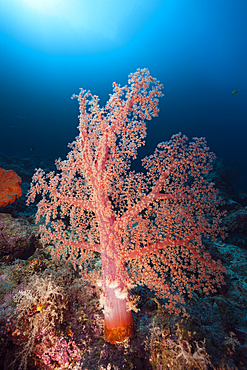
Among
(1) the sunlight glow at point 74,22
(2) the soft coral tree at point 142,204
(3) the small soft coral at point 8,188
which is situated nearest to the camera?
(2) the soft coral tree at point 142,204

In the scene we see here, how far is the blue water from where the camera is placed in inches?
1190

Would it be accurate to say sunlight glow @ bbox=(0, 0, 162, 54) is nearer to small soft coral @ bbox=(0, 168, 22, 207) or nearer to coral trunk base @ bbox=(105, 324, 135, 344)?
small soft coral @ bbox=(0, 168, 22, 207)

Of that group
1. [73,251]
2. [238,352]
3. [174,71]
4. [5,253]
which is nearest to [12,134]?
[5,253]

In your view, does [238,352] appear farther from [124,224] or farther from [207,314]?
[124,224]

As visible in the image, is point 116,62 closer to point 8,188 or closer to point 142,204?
point 8,188

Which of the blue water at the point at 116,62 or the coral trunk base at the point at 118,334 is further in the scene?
the blue water at the point at 116,62

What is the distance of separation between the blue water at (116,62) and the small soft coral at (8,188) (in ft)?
83.2

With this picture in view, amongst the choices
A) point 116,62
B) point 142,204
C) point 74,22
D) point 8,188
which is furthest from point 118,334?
point 74,22

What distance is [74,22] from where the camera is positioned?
106 ft

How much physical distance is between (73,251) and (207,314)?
263 centimetres

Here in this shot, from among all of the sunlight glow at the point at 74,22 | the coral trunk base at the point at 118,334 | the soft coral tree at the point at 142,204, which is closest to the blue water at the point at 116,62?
the sunlight glow at the point at 74,22

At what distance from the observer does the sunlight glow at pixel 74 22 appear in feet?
90.2

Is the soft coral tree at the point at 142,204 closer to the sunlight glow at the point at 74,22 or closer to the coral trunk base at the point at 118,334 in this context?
the coral trunk base at the point at 118,334

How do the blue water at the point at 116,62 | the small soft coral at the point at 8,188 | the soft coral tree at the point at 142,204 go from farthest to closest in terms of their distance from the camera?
the blue water at the point at 116,62
the small soft coral at the point at 8,188
the soft coral tree at the point at 142,204
